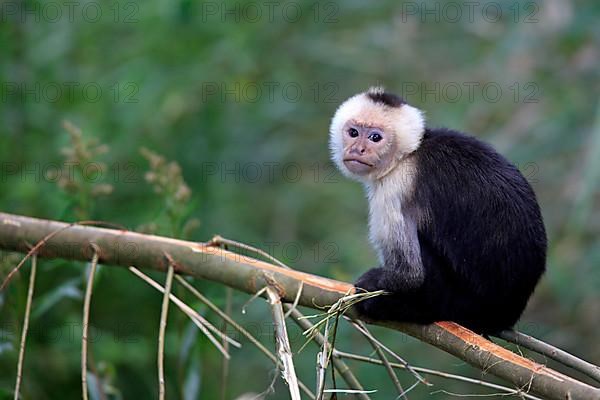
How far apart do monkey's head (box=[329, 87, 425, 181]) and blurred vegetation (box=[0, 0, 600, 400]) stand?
1.12m

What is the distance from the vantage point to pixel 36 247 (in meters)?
2.88

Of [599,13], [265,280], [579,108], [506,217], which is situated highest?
[599,13]

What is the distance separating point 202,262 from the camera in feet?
9.26

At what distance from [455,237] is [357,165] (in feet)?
1.81

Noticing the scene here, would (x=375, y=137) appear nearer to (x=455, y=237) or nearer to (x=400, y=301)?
(x=455, y=237)

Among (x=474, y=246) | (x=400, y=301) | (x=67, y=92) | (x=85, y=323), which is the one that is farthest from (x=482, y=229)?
(x=67, y=92)

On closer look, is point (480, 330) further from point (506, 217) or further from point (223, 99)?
point (223, 99)

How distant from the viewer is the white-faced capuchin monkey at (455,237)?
3072 millimetres

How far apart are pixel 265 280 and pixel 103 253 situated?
59 cm

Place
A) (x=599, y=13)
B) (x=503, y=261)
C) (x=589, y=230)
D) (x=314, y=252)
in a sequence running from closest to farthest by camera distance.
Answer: (x=503, y=261) → (x=599, y=13) → (x=589, y=230) → (x=314, y=252)

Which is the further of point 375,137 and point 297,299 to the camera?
point 375,137

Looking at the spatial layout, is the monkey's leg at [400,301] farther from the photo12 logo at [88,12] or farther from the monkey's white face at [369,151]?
the photo12 logo at [88,12]

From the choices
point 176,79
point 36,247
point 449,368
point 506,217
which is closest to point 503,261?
point 506,217

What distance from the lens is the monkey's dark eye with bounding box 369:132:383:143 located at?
355 cm
